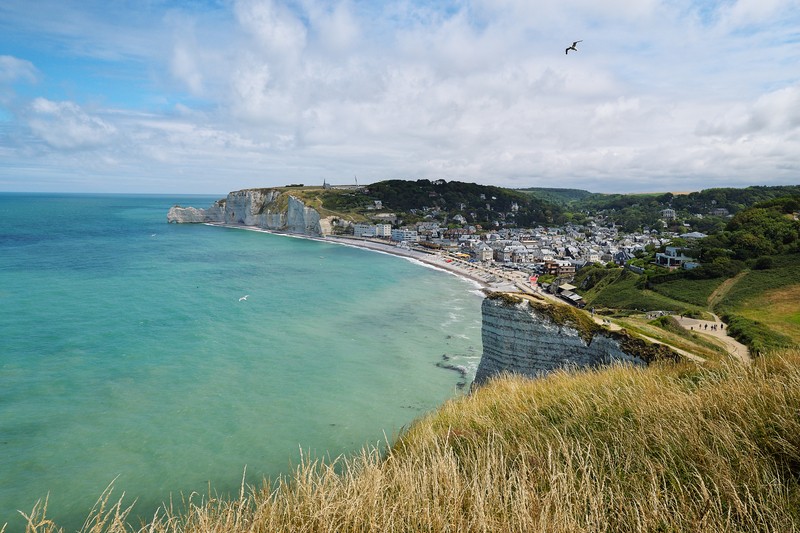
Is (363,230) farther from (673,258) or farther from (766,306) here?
(766,306)

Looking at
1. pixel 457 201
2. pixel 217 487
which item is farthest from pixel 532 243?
pixel 217 487

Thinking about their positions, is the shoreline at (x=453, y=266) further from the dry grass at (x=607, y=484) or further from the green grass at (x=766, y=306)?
the dry grass at (x=607, y=484)

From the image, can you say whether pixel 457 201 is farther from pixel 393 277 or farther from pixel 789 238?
pixel 789 238

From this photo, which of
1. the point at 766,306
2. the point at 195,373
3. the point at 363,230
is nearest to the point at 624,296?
the point at 766,306

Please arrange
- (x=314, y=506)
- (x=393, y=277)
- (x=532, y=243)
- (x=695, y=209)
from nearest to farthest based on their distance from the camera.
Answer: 1. (x=314, y=506)
2. (x=393, y=277)
3. (x=532, y=243)
4. (x=695, y=209)

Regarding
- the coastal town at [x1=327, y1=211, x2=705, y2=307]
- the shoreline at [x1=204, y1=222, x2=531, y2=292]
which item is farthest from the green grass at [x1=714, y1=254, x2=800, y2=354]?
the shoreline at [x1=204, y1=222, x2=531, y2=292]

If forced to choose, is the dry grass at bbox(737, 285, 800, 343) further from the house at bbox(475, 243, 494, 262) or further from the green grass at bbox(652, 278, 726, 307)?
the house at bbox(475, 243, 494, 262)
